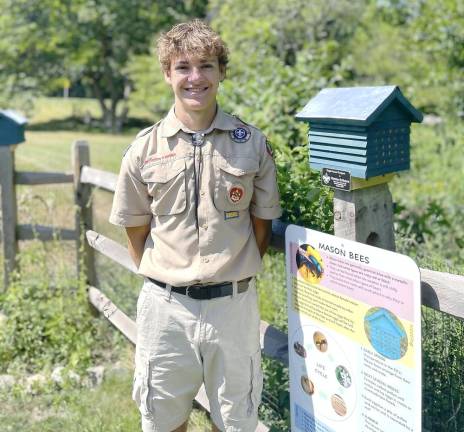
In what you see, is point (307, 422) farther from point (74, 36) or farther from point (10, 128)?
point (74, 36)

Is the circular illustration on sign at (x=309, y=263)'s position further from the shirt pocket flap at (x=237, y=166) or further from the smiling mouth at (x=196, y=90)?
the smiling mouth at (x=196, y=90)

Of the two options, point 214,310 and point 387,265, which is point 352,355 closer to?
point 387,265

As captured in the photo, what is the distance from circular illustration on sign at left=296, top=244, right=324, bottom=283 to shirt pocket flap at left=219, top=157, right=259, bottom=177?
0.36m

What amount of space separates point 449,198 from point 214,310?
412 cm

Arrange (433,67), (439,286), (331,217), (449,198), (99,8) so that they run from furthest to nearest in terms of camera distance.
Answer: (99,8), (433,67), (449,198), (331,217), (439,286)

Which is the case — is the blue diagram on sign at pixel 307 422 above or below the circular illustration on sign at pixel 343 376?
below

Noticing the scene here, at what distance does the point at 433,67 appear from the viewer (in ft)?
32.8

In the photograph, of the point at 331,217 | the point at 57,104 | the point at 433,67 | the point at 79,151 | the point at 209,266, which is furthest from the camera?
the point at 57,104

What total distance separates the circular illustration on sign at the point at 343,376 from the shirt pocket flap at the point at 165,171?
0.93 meters

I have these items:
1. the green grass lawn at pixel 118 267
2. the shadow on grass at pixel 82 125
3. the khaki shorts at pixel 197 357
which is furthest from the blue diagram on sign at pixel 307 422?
the shadow on grass at pixel 82 125

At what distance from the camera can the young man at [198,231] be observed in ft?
7.63

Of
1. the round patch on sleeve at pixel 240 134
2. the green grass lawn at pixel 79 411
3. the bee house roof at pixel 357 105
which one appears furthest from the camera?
the green grass lawn at pixel 79 411

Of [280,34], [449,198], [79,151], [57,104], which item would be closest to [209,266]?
[79,151]

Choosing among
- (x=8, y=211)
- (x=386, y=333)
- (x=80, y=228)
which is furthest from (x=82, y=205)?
(x=386, y=333)
